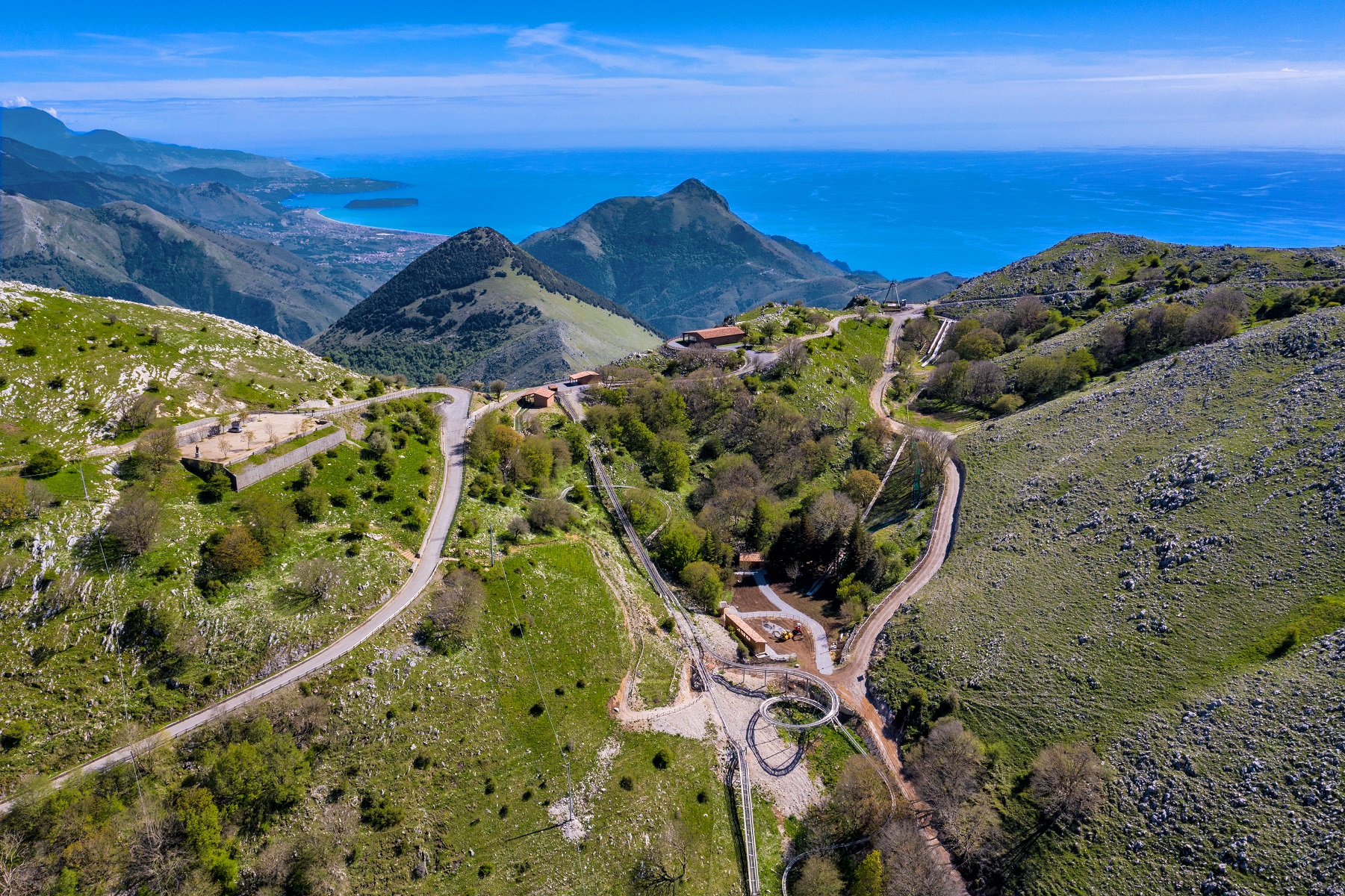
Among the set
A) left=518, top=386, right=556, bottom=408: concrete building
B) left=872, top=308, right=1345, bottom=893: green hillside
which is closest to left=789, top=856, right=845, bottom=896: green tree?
left=872, top=308, right=1345, bottom=893: green hillside

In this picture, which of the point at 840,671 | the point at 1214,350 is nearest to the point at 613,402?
the point at 840,671

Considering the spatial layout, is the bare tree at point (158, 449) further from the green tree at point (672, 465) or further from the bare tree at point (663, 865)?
the green tree at point (672, 465)

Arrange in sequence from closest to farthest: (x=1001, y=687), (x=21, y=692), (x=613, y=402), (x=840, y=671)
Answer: (x=21, y=692)
(x=1001, y=687)
(x=840, y=671)
(x=613, y=402)

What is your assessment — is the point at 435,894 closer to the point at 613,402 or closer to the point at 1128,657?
the point at 1128,657

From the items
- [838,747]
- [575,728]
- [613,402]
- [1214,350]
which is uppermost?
[1214,350]

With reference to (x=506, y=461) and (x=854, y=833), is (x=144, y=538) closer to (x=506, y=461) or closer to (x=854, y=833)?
(x=506, y=461)

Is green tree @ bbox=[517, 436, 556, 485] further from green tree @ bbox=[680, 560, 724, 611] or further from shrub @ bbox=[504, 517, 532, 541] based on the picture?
green tree @ bbox=[680, 560, 724, 611]
